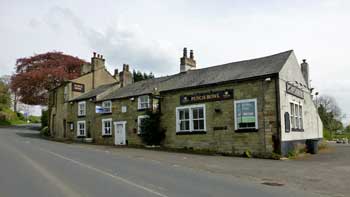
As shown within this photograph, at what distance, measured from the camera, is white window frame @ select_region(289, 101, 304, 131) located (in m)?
23.1

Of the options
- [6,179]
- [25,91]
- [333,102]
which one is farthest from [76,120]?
[333,102]

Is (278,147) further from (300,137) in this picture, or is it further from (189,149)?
(189,149)

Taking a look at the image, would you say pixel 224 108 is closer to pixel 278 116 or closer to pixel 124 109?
pixel 278 116

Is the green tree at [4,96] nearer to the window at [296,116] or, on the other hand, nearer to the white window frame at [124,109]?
the white window frame at [124,109]

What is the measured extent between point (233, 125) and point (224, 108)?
52.7 inches

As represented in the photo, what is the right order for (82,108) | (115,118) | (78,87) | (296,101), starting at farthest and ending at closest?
(78,87)
(82,108)
(115,118)
(296,101)

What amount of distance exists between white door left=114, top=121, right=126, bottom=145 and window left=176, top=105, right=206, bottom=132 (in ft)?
21.5

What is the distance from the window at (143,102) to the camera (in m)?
28.4

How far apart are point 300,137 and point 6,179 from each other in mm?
19426

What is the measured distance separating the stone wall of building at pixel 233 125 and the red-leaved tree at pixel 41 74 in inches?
1107

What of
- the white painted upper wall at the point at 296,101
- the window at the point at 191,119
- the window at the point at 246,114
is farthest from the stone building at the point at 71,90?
the white painted upper wall at the point at 296,101

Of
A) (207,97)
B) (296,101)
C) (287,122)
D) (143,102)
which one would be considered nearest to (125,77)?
(143,102)

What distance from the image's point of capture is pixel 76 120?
121ft

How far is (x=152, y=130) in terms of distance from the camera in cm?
2675
